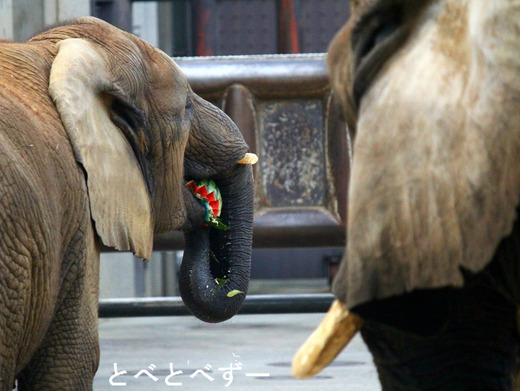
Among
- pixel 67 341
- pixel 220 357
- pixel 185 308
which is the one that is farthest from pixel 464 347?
pixel 185 308

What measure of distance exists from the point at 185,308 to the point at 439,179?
5.90 m

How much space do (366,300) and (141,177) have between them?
2050 mm

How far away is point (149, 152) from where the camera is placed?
3.25 meters

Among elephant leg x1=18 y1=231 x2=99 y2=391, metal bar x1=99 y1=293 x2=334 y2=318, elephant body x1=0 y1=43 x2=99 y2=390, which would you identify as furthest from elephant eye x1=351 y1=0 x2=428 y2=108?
metal bar x1=99 y1=293 x2=334 y2=318

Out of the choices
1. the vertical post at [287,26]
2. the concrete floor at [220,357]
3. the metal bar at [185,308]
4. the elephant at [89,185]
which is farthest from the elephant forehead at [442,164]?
the vertical post at [287,26]

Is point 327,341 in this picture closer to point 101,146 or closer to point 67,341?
point 67,341

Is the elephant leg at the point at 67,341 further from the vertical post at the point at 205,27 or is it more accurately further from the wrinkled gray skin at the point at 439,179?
the vertical post at the point at 205,27

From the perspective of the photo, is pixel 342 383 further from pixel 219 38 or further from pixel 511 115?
pixel 219 38

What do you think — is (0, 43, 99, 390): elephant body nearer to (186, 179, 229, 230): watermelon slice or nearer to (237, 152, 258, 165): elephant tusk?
(186, 179, 229, 230): watermelon slice

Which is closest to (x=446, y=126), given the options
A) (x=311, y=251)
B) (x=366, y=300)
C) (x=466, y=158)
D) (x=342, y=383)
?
(x=466, y=158)

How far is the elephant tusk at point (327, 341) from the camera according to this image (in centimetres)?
113

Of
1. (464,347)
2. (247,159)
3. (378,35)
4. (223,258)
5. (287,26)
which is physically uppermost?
(378,35)

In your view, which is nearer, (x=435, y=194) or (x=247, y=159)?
(x=435, y=194)

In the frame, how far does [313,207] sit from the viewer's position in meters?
6.74
